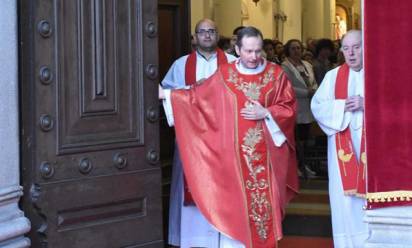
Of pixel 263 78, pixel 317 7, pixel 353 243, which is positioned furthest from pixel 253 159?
pixel 317 7

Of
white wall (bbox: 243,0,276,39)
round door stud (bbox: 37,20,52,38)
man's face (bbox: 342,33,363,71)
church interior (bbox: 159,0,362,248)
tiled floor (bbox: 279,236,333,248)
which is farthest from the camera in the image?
white wall (bbox: 243,0,276,39)

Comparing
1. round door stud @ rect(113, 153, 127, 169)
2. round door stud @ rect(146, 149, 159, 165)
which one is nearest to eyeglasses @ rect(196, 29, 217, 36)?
round door stud @ rect(146, 149, 159, 165)

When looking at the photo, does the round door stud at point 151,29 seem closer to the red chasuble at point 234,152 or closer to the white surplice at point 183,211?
the red chasuble at point 234,152

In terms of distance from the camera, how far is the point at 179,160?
19.3 feet

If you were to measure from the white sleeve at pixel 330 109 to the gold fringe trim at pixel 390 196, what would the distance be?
96 centimetres

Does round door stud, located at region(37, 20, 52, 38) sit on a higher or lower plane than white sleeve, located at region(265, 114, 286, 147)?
higher

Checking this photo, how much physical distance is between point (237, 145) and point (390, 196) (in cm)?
119

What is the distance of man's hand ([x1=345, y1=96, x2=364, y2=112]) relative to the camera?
5.11 metres

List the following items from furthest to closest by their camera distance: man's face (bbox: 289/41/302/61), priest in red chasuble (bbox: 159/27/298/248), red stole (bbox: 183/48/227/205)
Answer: man's face (bbox: 289/41/302/61)
red stole (bbox: 183/48/227/205)
priest in red chasuble (bbox: 159/27/298/248)

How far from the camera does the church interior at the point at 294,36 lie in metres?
6.40

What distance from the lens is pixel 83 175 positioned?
15.3 feet

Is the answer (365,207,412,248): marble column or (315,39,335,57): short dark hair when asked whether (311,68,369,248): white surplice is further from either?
(315,39,335,57): short dark hair

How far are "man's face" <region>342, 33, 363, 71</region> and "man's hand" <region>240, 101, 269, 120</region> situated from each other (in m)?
0.61

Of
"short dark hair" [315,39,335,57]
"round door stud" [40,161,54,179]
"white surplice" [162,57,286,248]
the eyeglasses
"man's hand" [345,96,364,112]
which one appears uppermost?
"short dark hair" [315,39,335,57]
